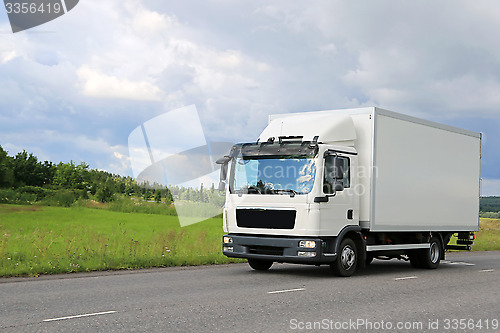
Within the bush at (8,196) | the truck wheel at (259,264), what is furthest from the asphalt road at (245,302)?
the bush at (8,196)

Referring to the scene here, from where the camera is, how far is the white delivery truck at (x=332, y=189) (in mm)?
12320

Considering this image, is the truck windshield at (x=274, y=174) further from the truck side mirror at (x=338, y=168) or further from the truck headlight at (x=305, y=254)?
the truck headlight at (x=305, y=254)

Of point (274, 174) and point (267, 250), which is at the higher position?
point (274, 174)

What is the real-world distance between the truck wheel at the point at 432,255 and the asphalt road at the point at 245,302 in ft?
6.88

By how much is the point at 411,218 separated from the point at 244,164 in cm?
476

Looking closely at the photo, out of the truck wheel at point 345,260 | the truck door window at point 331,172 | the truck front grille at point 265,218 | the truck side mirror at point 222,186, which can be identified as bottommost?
the truck wheel at point 345,260

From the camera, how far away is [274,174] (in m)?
12.6

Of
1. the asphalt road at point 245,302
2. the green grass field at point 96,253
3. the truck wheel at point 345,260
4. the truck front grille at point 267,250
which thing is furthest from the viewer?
the green grass field at point 96,253

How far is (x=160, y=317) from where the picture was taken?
754 centimetres

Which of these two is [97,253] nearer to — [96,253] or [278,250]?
[96,253]

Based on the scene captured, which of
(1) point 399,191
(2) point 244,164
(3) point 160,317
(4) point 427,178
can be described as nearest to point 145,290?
(3) point 160,317

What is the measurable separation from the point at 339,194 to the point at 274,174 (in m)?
1.46

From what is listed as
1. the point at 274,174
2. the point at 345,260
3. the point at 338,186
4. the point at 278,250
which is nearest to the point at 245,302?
the point at 278,250

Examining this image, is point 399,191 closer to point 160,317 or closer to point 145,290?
point 145,290
